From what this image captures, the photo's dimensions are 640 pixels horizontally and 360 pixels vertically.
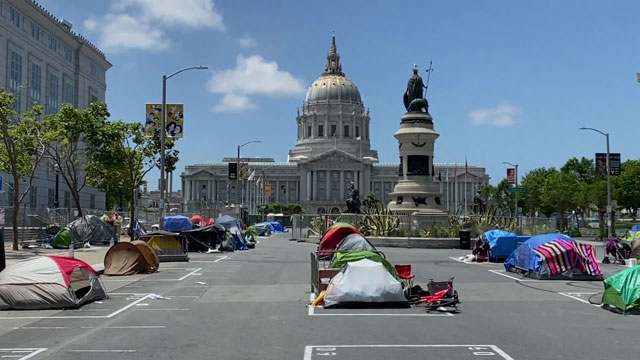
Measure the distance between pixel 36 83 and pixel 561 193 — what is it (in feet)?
169

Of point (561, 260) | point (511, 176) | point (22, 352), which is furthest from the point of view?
point (511, 176)

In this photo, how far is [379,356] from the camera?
1059 cm

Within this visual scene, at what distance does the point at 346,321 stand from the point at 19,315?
22.6 feet

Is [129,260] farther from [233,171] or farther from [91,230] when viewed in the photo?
[233,171]

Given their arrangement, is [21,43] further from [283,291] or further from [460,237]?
[283,291]

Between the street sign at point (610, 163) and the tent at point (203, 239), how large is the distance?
2770 cm

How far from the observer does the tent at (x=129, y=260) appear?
24.6 metres

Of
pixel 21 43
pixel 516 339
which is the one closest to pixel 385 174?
pixel 21 43

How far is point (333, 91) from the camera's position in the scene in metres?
194

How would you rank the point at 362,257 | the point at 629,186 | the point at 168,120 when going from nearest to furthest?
the point at 362,257 < the point at 168,120 < the point at 629,186

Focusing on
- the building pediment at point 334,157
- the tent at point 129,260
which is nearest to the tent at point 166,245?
the tent at point 129,260

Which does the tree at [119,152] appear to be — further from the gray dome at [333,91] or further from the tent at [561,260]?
the gray dome at [333,91]

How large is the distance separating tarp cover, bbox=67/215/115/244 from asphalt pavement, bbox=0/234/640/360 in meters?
21.8

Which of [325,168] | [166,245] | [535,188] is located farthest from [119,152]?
[325,168]
